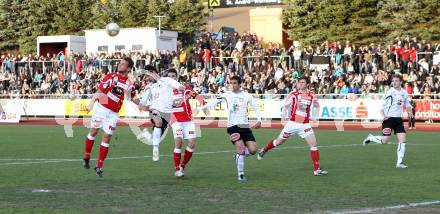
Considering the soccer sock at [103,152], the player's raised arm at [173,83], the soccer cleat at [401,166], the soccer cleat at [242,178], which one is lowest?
the soccer cleat at [401,166]

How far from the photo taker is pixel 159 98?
712 inches

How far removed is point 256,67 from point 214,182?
2886 cm

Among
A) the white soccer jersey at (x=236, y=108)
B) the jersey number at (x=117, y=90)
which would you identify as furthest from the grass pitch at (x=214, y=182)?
the jersey number at (x=117, y=90)

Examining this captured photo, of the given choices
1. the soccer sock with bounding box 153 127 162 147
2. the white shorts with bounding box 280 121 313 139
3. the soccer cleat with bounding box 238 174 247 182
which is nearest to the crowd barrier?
the soccer sock with bounding box 153 127 162 147

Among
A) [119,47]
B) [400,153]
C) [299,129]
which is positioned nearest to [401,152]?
[400,153]

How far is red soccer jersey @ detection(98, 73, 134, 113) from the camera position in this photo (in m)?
16.5

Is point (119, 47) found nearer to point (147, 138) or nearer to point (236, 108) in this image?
point (147, 138)

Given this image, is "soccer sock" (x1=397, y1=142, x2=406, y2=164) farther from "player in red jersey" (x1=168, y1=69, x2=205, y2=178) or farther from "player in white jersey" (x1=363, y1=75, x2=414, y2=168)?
"player in red jersey" (x1=168, y1=69, x2=205, y2=178)

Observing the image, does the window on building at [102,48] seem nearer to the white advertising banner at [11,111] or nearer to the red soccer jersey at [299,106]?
the white advertising banner at [11,111]

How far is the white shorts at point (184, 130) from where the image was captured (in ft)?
53.4

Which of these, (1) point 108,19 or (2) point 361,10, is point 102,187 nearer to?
(2) point 361,10

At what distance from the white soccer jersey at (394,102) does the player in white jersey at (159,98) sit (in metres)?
4.96

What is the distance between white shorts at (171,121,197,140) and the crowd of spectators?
73.6ft

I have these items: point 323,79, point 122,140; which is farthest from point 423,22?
point 122,140
